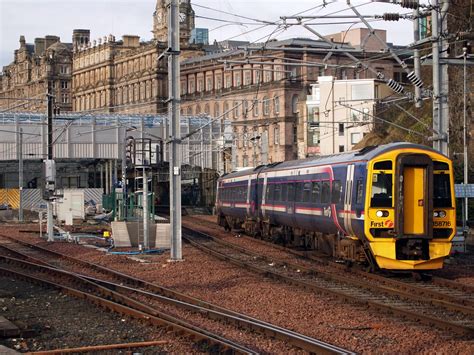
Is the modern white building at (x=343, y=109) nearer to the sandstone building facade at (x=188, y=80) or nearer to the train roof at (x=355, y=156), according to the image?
the sandstone building facade at (x=188, y=80)

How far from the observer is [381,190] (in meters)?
19.5

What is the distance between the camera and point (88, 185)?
84.9 metres

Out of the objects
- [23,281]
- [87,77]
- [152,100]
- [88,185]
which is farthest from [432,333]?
[87,77]

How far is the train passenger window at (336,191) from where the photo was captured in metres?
21.8

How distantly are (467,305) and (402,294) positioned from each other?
1.40m

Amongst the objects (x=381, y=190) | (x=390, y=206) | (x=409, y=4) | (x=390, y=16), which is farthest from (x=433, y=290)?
(x=409, y=4)

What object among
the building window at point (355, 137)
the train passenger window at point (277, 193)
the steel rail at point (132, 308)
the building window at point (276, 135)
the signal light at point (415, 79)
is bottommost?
the steel rail at point (132, 308)

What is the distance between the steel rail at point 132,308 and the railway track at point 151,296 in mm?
55

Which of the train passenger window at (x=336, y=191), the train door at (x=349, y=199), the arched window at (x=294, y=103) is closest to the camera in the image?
the train door at (x=349, y=199)

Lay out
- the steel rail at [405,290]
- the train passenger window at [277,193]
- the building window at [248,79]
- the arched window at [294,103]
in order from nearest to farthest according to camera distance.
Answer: the steel rail at [405,290] → the train passenger window at [277,193] → the arched window at [294,103] → the building window at [248,79]

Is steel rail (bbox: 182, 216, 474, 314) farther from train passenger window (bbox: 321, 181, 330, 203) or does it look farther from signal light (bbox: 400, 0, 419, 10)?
signal light (bbox: 400, 0, 419, 10)

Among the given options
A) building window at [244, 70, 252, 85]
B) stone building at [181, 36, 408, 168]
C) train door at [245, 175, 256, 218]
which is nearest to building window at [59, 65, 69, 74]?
stone building at [181, 36, 408, 168]

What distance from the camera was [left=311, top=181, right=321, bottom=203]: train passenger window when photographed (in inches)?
948

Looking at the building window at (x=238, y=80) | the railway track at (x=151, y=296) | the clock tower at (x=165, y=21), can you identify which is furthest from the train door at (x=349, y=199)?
the clock tower at (x=165, y=21)
